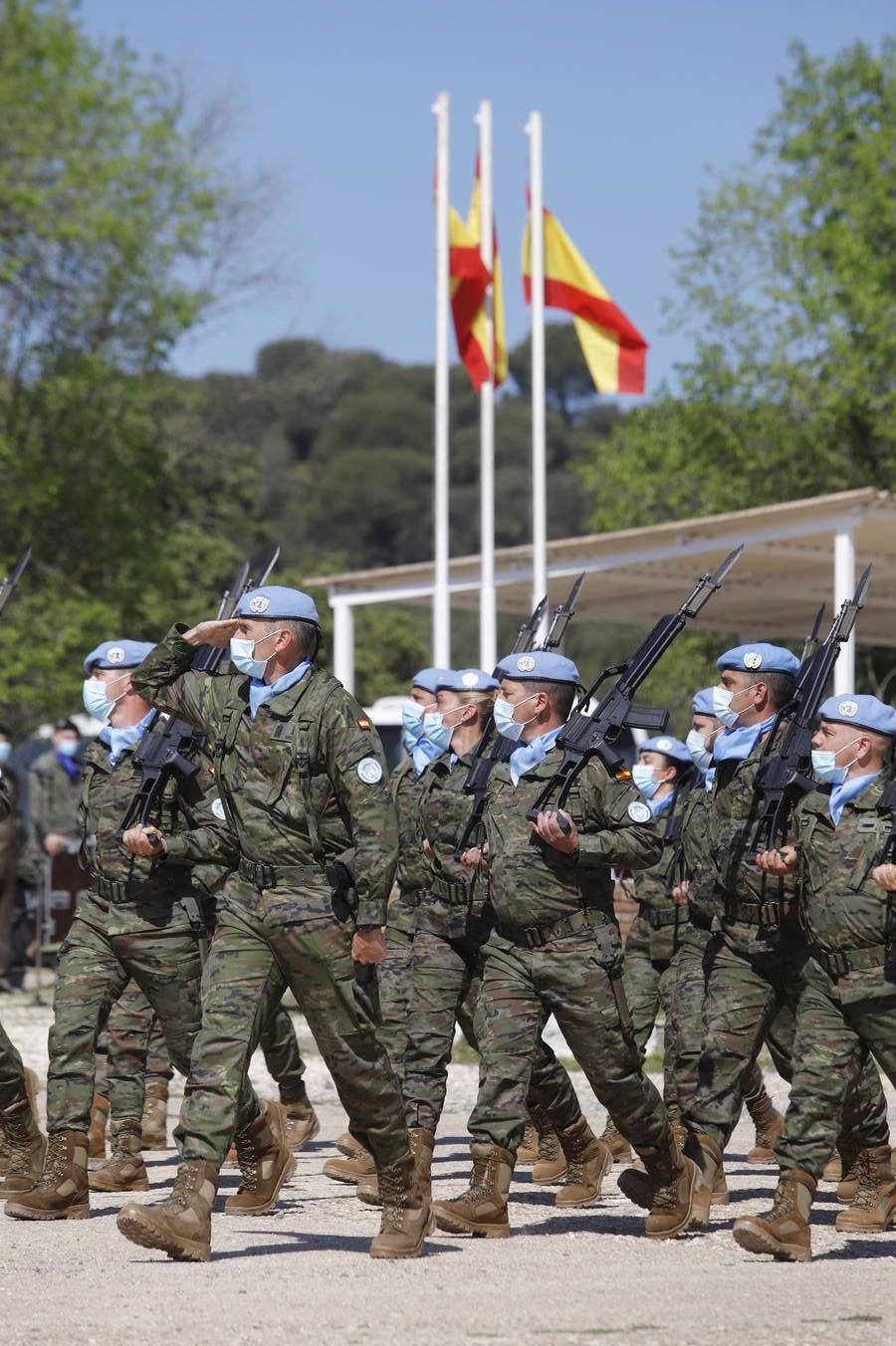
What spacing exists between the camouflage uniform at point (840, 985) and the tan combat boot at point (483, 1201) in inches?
39.5

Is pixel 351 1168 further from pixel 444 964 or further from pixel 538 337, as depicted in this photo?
pixel 538 337

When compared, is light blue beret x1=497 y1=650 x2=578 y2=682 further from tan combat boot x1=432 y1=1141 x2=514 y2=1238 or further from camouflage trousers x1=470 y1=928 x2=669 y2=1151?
tan combat boot x1=432 y1=1141 x2=514 y2=1238

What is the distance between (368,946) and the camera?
21.8ft

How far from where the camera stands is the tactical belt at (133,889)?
8.16 meters

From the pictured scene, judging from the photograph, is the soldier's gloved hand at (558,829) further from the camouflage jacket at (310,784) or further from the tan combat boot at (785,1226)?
the tan combat boot at (785,1226)

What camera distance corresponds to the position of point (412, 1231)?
691 centimetres

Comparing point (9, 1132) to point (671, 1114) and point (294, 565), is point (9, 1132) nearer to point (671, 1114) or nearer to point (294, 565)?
point (671, 1114)

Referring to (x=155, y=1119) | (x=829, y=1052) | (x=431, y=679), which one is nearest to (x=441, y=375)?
(x=431, y=679)

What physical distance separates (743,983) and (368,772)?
1.93 meters

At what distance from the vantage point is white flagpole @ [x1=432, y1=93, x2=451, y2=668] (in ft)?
58.4

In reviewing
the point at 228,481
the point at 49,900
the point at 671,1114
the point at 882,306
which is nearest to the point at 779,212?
the point at 882,306

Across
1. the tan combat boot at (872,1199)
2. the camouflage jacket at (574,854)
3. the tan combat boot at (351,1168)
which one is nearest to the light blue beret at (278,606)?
the camouflage jacket at (574,854)

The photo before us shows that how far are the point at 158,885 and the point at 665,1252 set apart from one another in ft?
8.14

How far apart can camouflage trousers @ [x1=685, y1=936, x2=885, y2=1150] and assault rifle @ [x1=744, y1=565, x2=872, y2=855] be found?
435mm
